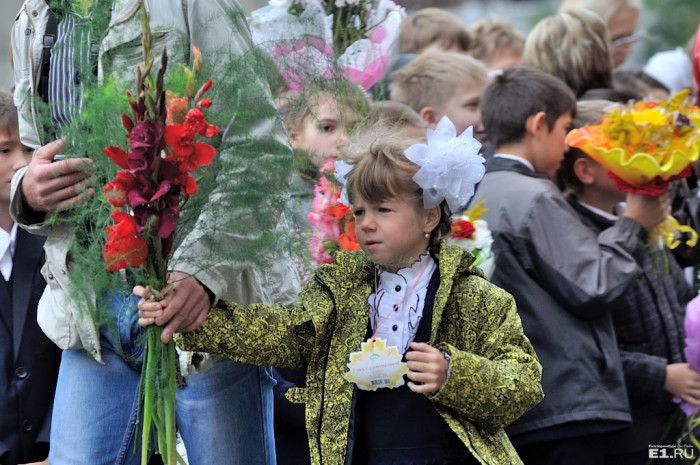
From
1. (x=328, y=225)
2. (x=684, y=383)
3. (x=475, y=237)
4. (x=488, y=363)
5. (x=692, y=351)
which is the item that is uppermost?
(x=488, y=363)

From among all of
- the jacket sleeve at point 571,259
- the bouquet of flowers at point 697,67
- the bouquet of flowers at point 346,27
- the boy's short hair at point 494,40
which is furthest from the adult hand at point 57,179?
the boy's short hair at point 494,40

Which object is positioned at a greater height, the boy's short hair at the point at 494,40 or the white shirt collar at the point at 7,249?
the white shirt collar at the point at 7,249

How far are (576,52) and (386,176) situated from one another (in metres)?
3.16

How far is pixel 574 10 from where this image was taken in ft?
21.1

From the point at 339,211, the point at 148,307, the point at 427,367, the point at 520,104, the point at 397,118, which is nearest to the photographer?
the point at 148,307

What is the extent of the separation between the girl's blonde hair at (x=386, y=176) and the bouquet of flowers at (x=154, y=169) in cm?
64

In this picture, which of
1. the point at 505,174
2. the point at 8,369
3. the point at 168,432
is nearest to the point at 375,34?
the point at 505,174

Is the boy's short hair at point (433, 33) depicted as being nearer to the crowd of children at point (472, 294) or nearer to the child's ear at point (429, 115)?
the crowd of children at point (472, 294)

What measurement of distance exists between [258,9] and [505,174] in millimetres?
1259

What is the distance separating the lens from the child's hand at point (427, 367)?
3037 millimetres

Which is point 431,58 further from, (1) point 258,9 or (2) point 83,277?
(2) point 83,277

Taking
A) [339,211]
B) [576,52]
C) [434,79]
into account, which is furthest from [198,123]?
[576,52]

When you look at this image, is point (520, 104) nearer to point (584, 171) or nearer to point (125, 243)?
point (584, 171)

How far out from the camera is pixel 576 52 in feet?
20.3
